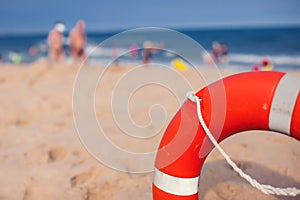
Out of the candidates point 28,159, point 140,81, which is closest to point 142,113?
point 28,159

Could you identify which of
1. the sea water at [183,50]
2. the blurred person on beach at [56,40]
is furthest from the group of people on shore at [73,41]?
the sea water at [183,50]

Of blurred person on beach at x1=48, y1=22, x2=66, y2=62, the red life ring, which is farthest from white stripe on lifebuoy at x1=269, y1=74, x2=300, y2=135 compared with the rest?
blurred person on beach at x1=48, y1=22, x2=66, y2=62

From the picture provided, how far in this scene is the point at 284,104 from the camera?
4.28 ft

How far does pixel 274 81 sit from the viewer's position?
135cm

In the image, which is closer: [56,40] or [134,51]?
[134,51]

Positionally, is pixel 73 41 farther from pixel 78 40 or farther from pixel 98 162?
pixel 98 162

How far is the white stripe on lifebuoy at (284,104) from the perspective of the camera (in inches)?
51.2

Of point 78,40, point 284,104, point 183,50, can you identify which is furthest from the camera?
point 78,40

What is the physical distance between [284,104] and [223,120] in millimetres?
253

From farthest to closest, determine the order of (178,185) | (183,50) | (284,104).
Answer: (183,50)
(178,185)
(284,104)

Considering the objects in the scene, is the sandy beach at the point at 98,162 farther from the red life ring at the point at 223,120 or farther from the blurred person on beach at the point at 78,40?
the blurred person on beach at the point at 78,40

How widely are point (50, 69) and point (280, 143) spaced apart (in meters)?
5.80

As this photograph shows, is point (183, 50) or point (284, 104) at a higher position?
point (183, 50)

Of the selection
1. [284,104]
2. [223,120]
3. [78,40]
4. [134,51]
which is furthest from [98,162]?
[78,40]
